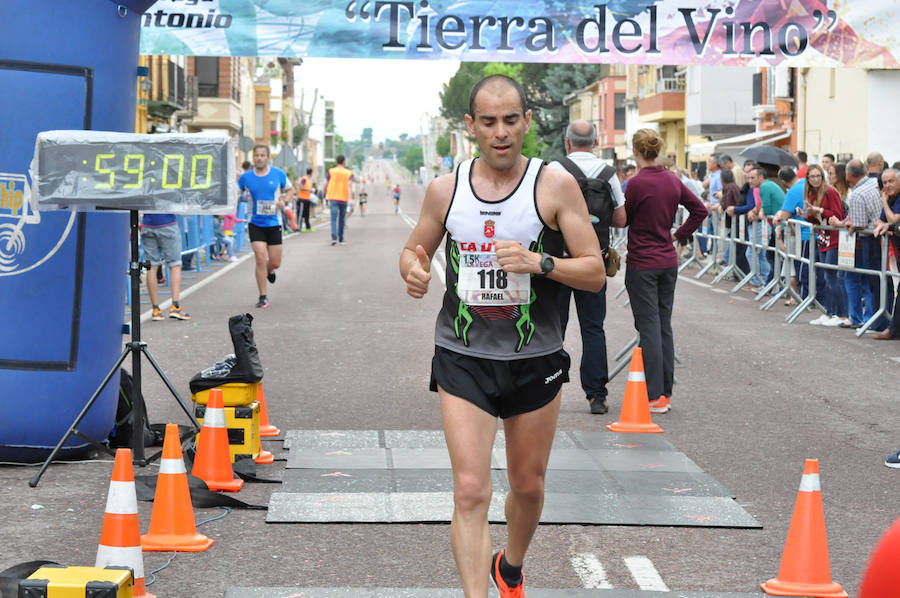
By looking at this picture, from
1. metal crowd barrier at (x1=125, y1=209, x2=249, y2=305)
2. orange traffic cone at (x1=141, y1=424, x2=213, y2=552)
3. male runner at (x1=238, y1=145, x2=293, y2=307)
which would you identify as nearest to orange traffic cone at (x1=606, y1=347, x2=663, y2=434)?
orange traffic cone at (x1=141, y1=424, x2=213, y2=552)

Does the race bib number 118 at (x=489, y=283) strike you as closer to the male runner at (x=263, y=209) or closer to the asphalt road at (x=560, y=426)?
the asphalt road at (x=560, y=426)

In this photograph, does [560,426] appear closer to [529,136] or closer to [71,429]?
[71,429]

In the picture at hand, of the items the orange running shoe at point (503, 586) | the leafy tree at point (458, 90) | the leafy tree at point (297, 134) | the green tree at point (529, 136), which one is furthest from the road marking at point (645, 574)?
the leafy tree at point (458, 90)

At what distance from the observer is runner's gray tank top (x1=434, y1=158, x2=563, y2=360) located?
15.6ft

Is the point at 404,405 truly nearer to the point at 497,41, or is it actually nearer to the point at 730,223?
the point at 497,41

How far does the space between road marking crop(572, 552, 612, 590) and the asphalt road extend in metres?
0.02

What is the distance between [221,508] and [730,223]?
17.6 meters

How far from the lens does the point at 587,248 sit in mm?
4848

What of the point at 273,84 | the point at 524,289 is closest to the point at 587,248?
the point at 524,289

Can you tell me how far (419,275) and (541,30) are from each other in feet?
24.3

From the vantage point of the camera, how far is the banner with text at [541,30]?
11.7 meters

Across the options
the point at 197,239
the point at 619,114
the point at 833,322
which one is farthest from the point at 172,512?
the point at 619,114

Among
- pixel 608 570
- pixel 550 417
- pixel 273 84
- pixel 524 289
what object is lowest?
pixel 608 570

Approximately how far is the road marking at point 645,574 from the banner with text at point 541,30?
6464mm
